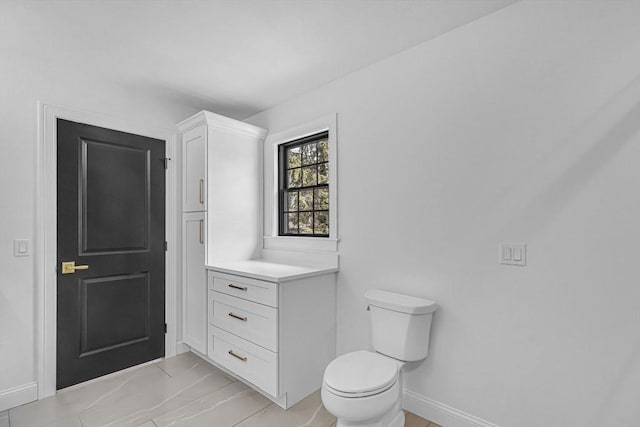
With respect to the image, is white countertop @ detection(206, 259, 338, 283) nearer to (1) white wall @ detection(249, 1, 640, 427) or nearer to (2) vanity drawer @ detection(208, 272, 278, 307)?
(2) vanity drawer @ detection(208, 272, 278, 307)

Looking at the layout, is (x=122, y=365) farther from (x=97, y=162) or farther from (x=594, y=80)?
(x=594, y=80)

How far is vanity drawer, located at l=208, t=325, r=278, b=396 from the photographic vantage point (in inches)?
84.7

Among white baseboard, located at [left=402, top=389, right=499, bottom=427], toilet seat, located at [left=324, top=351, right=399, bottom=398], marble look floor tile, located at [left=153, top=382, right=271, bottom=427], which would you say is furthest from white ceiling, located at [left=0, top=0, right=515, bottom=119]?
marble look floor tile, located at [left=153, top=382, right=271, bottom=427]

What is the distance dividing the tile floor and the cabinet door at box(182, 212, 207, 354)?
0.37m

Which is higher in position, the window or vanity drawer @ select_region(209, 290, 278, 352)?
the window

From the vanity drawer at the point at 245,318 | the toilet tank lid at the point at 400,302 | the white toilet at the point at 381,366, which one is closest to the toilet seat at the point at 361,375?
the white toilet at the point at 381,366

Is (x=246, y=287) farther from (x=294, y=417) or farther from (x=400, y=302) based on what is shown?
(x=400, y=302)

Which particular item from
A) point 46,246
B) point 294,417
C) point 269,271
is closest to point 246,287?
point 269,271

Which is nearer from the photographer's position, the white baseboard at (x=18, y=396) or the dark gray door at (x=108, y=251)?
the white baseboard at (x=18, y=396)

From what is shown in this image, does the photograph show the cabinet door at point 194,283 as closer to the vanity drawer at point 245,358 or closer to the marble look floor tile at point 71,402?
the vanity drawer at point 245,358

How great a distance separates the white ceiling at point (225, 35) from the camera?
5.75 ft

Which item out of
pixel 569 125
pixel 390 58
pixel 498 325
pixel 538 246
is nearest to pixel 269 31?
pixel 390 58

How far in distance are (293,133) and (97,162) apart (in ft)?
5.33

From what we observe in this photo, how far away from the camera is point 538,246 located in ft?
5.40
